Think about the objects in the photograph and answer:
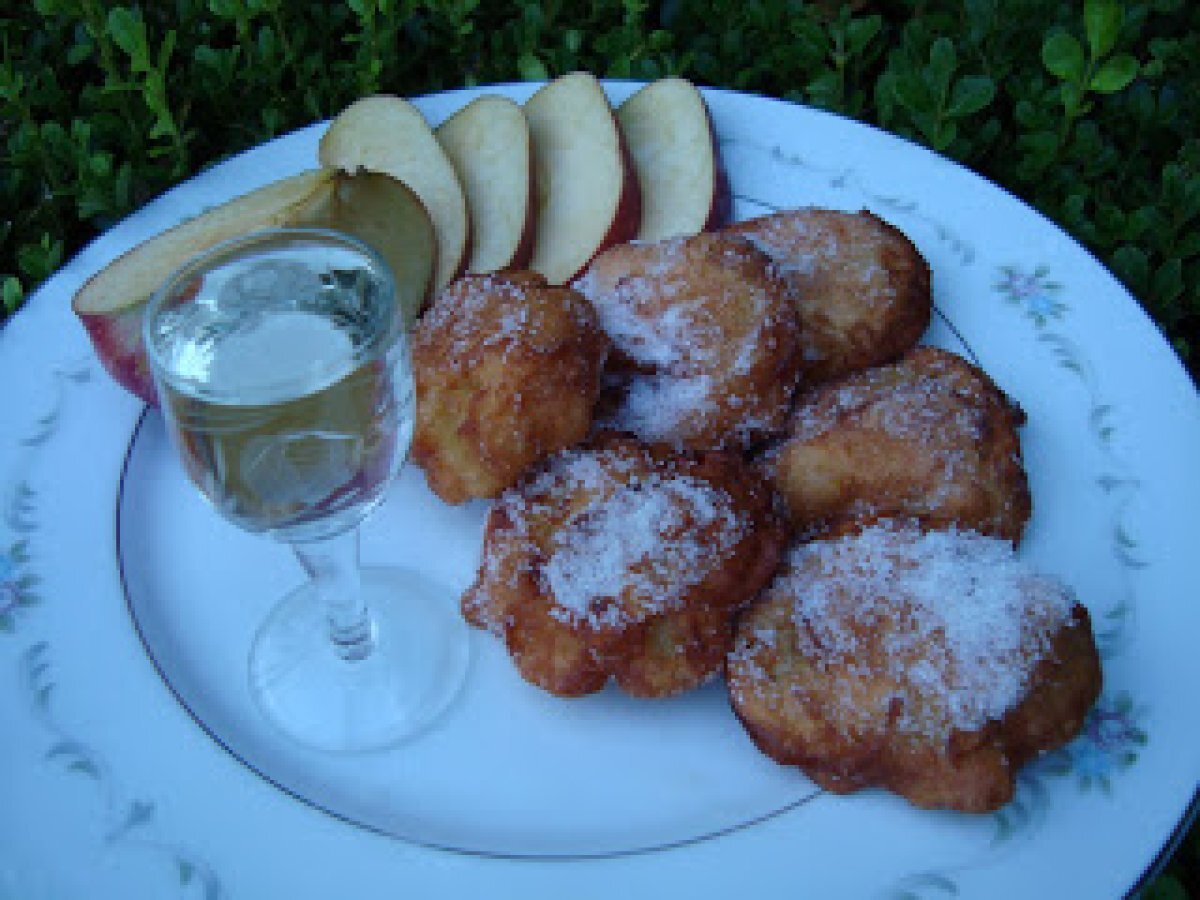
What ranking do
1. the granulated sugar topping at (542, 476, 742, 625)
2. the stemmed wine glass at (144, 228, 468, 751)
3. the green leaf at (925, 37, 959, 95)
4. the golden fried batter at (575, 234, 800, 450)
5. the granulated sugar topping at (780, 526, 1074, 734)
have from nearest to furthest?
the stemmed wine glass at (144, 228, 468, 751) → the granulated sugar topping at (780, 526, 1074, 734) → the granulated sugar topping at (542, 476, 742, 625) → the golden fried batter at (575, 234, 800, 450) → the green leaf at (925, 37, 959, 95)

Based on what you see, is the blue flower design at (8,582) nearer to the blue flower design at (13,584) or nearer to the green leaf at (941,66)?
the blue flower design at (13,584)

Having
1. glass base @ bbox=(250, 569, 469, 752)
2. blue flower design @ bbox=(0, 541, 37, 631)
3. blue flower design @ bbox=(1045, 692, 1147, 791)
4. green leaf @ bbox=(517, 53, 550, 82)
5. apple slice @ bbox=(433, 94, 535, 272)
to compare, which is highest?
green leaf @ bbox=(517, 53, 550, 82)

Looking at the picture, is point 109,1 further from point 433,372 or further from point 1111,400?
point 1111,400

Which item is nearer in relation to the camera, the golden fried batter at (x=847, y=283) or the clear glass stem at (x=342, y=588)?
the clear glass stem at (x=342, y=588)

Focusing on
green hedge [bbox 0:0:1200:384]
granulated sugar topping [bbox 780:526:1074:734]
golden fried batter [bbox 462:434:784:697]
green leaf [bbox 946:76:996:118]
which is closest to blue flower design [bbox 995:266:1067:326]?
green hedge [bbox 0:0:1200:384]

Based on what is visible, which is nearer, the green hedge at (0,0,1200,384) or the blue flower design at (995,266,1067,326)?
the blue flower design at (995,266,1067,326)

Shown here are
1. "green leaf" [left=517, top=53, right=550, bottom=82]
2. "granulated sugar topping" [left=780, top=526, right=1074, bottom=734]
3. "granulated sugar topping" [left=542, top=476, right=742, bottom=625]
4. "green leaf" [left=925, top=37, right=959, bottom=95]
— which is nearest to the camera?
"granulated sugar topping" [left=780, top=526, right=1074, bottom=734]

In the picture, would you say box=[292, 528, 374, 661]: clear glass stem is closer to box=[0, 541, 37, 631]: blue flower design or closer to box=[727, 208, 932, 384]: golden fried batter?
box=[0, 541, 37, 631]: blue flower design

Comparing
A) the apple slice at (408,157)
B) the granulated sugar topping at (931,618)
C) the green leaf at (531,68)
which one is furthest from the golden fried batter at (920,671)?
the green leaf at (531,68)
